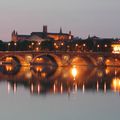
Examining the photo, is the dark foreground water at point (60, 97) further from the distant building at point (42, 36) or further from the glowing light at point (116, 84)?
the distant building at point (42, 36)

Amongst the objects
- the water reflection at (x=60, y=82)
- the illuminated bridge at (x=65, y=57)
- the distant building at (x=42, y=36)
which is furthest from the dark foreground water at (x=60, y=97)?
the distant building at (x=42, y=36)

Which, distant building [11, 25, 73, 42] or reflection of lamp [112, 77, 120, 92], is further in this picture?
distant building [11, 25, 73, 42]

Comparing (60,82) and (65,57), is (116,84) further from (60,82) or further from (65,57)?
(65,57)

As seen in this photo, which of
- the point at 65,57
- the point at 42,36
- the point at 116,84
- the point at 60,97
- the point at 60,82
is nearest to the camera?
the point at 60,97

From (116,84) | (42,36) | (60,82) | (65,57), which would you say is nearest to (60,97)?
(116,84)

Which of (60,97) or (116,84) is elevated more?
(116,84)

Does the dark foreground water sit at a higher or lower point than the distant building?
lower

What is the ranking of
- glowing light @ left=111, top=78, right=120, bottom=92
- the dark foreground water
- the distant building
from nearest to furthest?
the dark foreground water
glowing light @ left=111, top=78, right=120, bottom=92
the distant building

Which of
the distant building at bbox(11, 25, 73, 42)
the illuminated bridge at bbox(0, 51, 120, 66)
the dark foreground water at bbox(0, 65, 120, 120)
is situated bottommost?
the dark foreground water at bbox(0, 65, 120, 120)

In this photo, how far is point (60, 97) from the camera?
120 feet

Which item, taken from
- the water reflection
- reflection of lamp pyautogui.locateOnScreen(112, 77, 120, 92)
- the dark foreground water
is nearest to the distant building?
the water reflection

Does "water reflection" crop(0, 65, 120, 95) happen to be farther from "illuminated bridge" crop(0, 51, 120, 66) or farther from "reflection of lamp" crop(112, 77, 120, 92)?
"illuminated bridge" crop(0, 51, 120, 66)

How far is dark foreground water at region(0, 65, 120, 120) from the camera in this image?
2966 cm

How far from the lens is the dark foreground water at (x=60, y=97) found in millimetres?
29656
